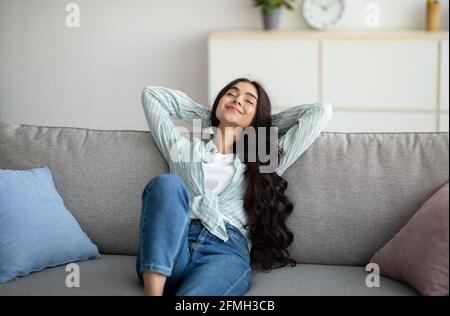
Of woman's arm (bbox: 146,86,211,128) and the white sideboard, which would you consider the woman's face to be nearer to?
woman's arm (bbox: 146,86,211,128)

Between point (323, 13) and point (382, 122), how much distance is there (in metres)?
0.81

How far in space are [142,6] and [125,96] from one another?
637 millimetres

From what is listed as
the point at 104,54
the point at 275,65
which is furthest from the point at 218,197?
the point at 104,54

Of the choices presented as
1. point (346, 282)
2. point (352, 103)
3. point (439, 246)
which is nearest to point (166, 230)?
point (346, 282)

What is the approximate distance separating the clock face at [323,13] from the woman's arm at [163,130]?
2.22 metres

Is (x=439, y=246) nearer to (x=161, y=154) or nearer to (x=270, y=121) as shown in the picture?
(x=270, y=121)

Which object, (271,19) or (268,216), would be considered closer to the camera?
(268,216)

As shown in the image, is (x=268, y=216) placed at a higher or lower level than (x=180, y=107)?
lower

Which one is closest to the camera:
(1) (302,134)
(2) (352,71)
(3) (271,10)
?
(1) (302,134)

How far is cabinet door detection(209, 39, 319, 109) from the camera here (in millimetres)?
4555

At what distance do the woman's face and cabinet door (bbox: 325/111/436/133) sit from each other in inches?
74.4

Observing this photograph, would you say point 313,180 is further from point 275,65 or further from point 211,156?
point 275,65

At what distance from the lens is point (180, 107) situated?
278 centimetres

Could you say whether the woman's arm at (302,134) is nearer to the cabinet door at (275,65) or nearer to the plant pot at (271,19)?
the cabinet door at (275,65)
